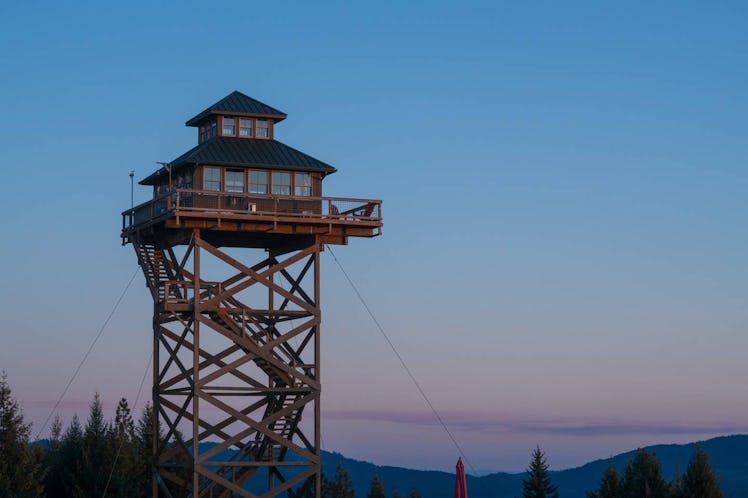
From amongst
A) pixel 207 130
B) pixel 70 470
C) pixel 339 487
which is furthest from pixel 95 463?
pixel 339 487

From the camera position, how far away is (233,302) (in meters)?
59.1

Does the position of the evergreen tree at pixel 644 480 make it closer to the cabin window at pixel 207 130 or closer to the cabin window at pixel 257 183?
the cabin window at pixel 257 183

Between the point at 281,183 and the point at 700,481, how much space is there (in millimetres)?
30742

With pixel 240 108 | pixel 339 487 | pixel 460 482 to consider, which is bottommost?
pixel 460 482

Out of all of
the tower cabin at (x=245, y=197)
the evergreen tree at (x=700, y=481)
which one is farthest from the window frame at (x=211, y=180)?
the evergreen tree at (x=700, y=481)

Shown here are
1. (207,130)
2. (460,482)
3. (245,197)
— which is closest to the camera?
(460,482)

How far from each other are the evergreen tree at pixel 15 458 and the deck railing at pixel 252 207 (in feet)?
47.7

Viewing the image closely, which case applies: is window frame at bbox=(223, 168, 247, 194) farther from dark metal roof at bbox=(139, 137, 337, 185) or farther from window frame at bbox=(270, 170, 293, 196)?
window frame at bbox=(270, 170, 293, 196)

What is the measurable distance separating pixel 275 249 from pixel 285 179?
3.63 m

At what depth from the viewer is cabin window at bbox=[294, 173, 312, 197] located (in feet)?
199

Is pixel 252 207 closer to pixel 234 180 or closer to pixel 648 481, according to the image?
pixel 234 180

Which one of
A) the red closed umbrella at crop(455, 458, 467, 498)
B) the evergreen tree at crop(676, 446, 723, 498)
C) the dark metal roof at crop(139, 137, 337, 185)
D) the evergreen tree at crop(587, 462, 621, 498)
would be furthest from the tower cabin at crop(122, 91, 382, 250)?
the evergreen tree at crop(587, 462, 621, 498)

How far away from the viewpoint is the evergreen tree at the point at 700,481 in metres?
75.1

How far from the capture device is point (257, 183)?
6016 cm
